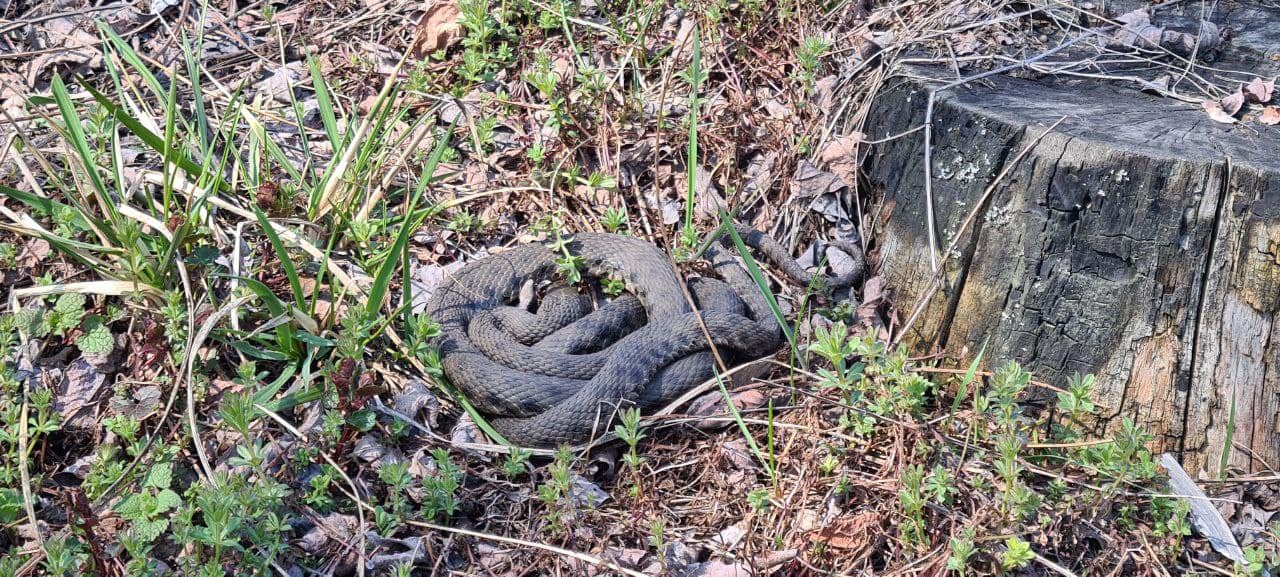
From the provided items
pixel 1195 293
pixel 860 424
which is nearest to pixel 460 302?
pixel 860 424

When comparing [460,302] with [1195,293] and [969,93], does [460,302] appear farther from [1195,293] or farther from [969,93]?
[1195,293]

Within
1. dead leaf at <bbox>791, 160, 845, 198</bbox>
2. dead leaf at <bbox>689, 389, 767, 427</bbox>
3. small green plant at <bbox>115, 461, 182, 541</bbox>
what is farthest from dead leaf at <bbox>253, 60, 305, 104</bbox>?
dead leaf at <bbox>689, 389, 767, 427</bbox>

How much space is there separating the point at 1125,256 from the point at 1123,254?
0.03 ft

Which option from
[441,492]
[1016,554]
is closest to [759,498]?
[1016,554]

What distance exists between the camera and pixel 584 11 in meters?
5.61

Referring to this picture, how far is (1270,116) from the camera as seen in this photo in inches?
141

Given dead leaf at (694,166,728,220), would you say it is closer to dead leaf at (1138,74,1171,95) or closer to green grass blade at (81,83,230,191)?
dead leaf at (1138,74,1171,95)

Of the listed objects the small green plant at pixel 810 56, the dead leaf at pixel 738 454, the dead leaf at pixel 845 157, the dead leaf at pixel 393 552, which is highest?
the small green plant at pixel 810 56

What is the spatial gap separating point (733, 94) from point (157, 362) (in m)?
3.29

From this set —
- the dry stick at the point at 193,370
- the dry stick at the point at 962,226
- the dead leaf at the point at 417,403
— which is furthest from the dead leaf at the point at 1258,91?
the dry stick at the point at 193,370

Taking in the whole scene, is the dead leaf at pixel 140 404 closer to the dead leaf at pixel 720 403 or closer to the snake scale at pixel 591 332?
the snake scale at pixel 591 332

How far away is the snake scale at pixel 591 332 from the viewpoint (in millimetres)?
3744

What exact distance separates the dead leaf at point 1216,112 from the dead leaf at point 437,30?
402cm

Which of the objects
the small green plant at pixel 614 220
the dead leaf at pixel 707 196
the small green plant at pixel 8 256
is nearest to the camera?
the small green plant at pixel 8 256
